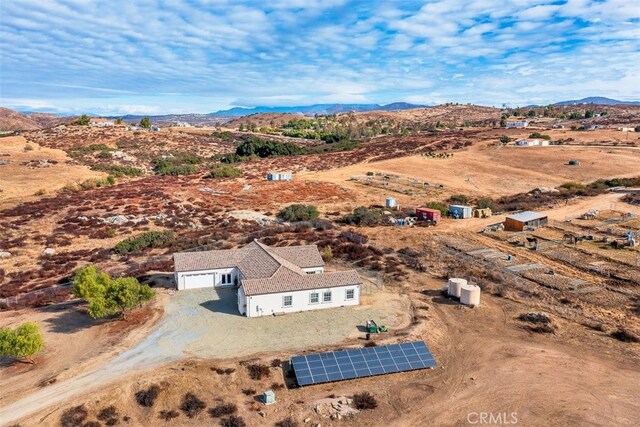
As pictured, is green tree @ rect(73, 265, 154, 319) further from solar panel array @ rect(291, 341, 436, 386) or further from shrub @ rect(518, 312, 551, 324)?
shrub @ rect(518, 312, 551, 324)

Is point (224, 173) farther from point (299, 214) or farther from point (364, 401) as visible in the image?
point (364, 401)

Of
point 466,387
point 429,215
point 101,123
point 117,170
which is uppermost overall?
point 101,123

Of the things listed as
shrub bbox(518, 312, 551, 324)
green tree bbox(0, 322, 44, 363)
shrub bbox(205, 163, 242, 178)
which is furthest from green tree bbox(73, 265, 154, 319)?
shrub bbox(205, 163, 242, 178)

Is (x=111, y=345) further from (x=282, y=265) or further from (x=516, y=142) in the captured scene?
(x=516, y=142)

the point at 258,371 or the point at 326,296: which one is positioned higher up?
the point at 326,296

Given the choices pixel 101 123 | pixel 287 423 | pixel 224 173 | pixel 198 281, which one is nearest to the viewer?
pixel 287 423

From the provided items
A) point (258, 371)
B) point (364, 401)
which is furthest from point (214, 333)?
point (364, 401)
